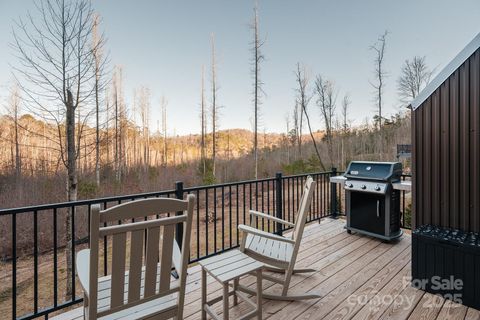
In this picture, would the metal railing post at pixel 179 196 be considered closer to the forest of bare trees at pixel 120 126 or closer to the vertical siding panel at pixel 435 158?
the vertical siding panel at pixel 435 158

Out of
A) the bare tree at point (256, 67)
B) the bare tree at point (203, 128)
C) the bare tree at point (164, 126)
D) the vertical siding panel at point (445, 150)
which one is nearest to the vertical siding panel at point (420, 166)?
the vertical siding panel at point (445, 150)

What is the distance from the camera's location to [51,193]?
903 cm

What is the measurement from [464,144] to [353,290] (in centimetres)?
178

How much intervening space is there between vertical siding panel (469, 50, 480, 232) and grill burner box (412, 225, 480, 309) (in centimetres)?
20

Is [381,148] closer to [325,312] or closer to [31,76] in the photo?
[325,312]

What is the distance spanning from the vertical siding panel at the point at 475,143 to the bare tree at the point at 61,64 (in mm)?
6556

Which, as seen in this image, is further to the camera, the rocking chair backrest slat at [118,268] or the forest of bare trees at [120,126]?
the forest of bare trees at [120,126]

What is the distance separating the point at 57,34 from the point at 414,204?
24.4 feet

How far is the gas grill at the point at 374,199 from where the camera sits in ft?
11.3

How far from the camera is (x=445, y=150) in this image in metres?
2.50

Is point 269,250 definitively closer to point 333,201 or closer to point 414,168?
point 414,168

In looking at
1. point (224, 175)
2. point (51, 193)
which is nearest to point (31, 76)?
point (51, 193)

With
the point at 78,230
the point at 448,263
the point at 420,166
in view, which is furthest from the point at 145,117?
the point at 448,263

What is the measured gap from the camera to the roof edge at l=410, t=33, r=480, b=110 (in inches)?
89.3
